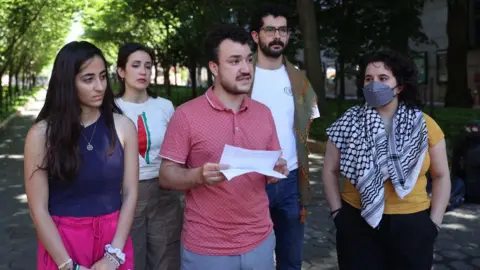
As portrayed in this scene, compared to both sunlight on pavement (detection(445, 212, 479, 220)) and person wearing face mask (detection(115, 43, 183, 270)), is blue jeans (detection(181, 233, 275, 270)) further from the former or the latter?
sunlight on pavement (detection(445, 212, 479, 220))

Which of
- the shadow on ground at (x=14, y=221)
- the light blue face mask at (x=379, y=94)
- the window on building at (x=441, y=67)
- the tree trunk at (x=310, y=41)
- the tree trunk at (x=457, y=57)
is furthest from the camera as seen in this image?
the window on building at (x=441, y=67)

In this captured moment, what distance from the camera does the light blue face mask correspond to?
3168 millimetres

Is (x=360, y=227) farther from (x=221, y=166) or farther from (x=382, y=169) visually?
(x=221, y=166)

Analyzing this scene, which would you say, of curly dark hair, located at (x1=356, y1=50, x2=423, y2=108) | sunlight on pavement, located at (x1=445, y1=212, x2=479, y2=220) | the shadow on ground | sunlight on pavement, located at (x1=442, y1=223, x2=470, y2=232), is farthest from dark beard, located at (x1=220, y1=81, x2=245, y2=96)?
sunlight on pavement, located at (x1=445, y1=212, x2=479, y2=220)

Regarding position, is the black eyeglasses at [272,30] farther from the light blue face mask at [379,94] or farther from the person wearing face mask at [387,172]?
the light blue face mask at [379,94]

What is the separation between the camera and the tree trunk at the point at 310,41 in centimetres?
1603

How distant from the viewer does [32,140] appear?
2.54 meters

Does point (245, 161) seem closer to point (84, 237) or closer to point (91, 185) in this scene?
point (91, 185)

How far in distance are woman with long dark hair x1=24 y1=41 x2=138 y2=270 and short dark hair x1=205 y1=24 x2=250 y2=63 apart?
0.51 metres

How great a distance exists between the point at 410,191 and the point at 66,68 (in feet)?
5.93

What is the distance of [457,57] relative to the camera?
24.0 m

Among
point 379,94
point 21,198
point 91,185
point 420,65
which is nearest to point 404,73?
point 379,94

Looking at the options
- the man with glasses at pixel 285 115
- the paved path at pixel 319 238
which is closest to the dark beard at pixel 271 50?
the man with glasses at pixel 285 115

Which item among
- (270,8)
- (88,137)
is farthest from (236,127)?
(270,8)
